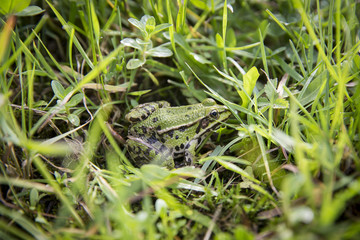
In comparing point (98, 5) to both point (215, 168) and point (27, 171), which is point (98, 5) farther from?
point (215, 168)

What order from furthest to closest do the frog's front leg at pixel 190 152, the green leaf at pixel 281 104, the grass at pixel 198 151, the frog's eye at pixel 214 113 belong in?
the frog's eye at pixel 214 113
the frog's front leg at pixel 190 152
the green leaf at pixel 281 104
the grass at pixel 198 151

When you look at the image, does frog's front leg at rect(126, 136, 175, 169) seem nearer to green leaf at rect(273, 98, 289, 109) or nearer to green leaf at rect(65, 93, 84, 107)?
green leaf at rect(65, 93, 84, 107)

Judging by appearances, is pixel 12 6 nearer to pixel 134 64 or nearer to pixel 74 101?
pixel 74 101

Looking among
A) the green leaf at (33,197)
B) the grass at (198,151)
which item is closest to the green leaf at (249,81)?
the grass at (198,151)

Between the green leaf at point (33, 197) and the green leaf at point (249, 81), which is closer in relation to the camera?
the green leaf at point (33, 197)

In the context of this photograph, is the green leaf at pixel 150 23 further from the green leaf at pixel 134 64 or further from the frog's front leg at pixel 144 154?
the frog's front leg at pixel 144 154

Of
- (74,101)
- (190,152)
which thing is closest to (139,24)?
(74,101)

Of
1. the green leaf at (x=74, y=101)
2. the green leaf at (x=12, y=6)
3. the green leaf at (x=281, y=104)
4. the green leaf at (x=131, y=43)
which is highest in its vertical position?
the green leaf at (x=12, y=6)
